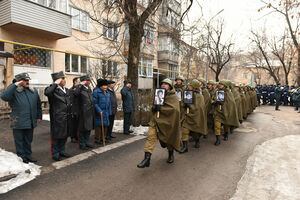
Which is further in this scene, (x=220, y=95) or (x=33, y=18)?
(x=33, y=18)

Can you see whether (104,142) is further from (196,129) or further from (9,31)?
(9,31)

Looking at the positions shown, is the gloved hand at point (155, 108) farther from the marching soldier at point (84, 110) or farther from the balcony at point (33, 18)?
the balcony at point (33, 18)

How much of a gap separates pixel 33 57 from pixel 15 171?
333 inches

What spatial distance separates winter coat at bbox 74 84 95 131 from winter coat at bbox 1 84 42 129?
1.23 metres

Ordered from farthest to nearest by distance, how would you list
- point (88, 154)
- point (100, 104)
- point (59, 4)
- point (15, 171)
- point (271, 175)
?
point (59, 4)
point (100, 104)
point (88, 154)
point (271, 175)
point (15, 171)

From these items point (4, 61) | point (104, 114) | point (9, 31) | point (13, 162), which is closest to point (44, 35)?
point (9, 31)

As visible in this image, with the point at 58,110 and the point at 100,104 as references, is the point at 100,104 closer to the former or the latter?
the point at 100,104

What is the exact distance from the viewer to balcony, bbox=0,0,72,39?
11.2m

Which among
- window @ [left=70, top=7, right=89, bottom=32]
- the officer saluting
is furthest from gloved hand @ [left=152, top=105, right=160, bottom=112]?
window @ [left=70, top=7, right=89, bottom=32]

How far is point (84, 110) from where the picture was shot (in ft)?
18.5

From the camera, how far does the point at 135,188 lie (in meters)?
3.69

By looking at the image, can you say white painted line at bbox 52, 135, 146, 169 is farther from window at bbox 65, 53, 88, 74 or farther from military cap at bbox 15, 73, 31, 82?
window at bbox 65, 53, 88, 74

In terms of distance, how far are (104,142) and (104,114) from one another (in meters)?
0.81

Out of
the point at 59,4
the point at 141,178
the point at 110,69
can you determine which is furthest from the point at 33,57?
the point at 141,178
